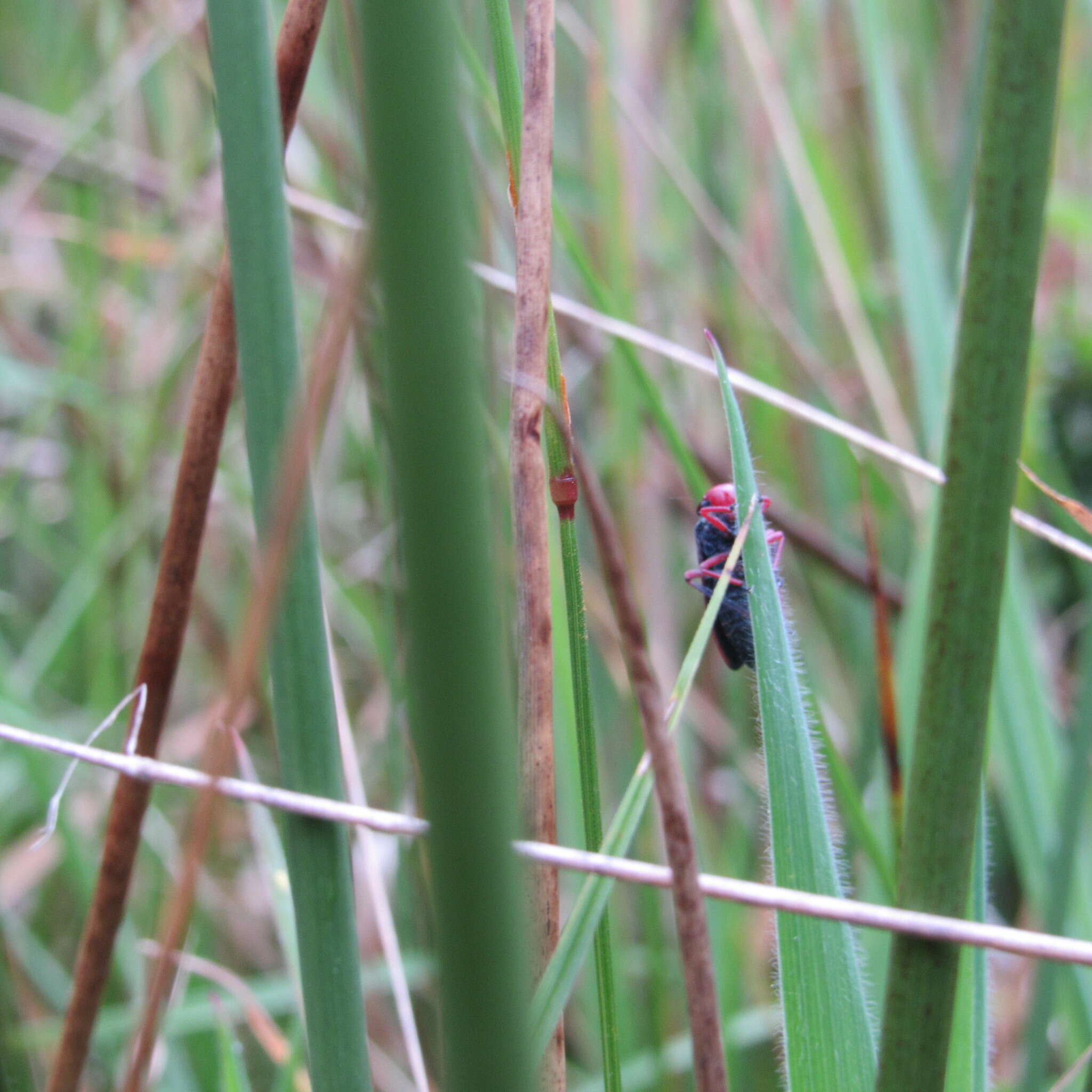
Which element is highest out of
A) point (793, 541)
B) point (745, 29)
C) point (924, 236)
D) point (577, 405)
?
point (745, 29)

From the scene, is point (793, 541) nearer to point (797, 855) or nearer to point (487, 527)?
point (797, 855)

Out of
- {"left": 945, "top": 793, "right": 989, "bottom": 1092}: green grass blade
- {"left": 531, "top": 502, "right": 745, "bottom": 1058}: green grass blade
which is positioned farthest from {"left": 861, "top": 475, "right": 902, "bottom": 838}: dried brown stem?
{"left": 531, "top": 502, "right": 745, "bottom": 1058}: green grass blade

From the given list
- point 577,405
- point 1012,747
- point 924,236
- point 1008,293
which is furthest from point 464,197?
point 577,405

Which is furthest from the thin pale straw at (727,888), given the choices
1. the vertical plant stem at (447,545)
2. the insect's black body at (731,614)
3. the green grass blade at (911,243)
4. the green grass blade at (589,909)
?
the green grass blade at (911,243)

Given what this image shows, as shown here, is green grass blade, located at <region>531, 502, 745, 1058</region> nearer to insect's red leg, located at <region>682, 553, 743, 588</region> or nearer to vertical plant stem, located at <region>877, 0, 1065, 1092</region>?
vertical plant stem, located at <region>877, 0, 1065, 1092</region>

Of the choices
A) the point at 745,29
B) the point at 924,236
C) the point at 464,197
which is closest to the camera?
the point at 464,197

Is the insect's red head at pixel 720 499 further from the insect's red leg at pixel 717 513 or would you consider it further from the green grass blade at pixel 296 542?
the green grass blade at pixel 296 542
